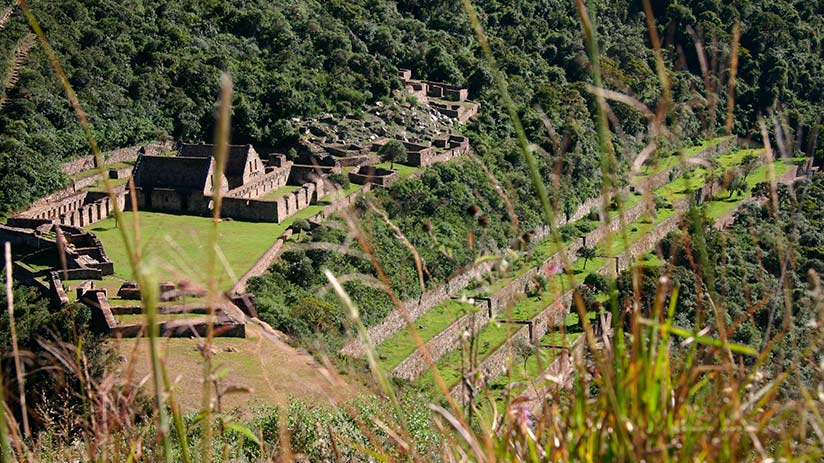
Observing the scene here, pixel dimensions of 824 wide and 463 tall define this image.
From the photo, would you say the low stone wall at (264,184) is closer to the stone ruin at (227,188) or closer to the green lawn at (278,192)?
the stone ruin at (227,188)

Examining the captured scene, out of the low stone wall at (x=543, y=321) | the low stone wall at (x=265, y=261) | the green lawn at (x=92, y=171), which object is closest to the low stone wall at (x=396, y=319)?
the low stone wall at (x=543, y=321)

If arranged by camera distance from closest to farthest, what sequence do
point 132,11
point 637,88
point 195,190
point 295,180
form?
point 195,190 → point 295,180 → point 637,88 → point 132,11

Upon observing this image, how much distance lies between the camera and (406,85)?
34.2 m

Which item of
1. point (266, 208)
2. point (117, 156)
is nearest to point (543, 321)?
point (266, 208)

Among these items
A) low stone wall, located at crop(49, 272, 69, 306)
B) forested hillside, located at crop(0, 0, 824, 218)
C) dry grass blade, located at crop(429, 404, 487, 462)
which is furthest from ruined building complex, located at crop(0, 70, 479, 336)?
dry grass blade, located at crop(429, 404, 487, 462)

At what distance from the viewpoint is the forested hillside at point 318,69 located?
84.1 feet

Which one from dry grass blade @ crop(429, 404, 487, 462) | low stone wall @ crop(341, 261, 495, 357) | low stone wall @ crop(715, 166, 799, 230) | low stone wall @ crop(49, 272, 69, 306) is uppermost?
dry grass blade @ crop(429, 404, 487, 462)


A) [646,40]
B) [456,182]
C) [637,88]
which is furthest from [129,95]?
[646,40]

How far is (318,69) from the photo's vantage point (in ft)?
110

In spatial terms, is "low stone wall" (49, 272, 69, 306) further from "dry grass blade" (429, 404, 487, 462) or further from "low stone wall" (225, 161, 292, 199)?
"dry grass blade" (429, 404, 487, 462)

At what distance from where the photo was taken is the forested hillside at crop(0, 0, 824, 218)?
25.6 metres

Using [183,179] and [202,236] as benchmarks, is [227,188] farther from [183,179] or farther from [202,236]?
[202,236]

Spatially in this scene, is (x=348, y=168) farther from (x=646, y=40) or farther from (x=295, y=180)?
(x=646, y=40)

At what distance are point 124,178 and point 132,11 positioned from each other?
1028 cm
